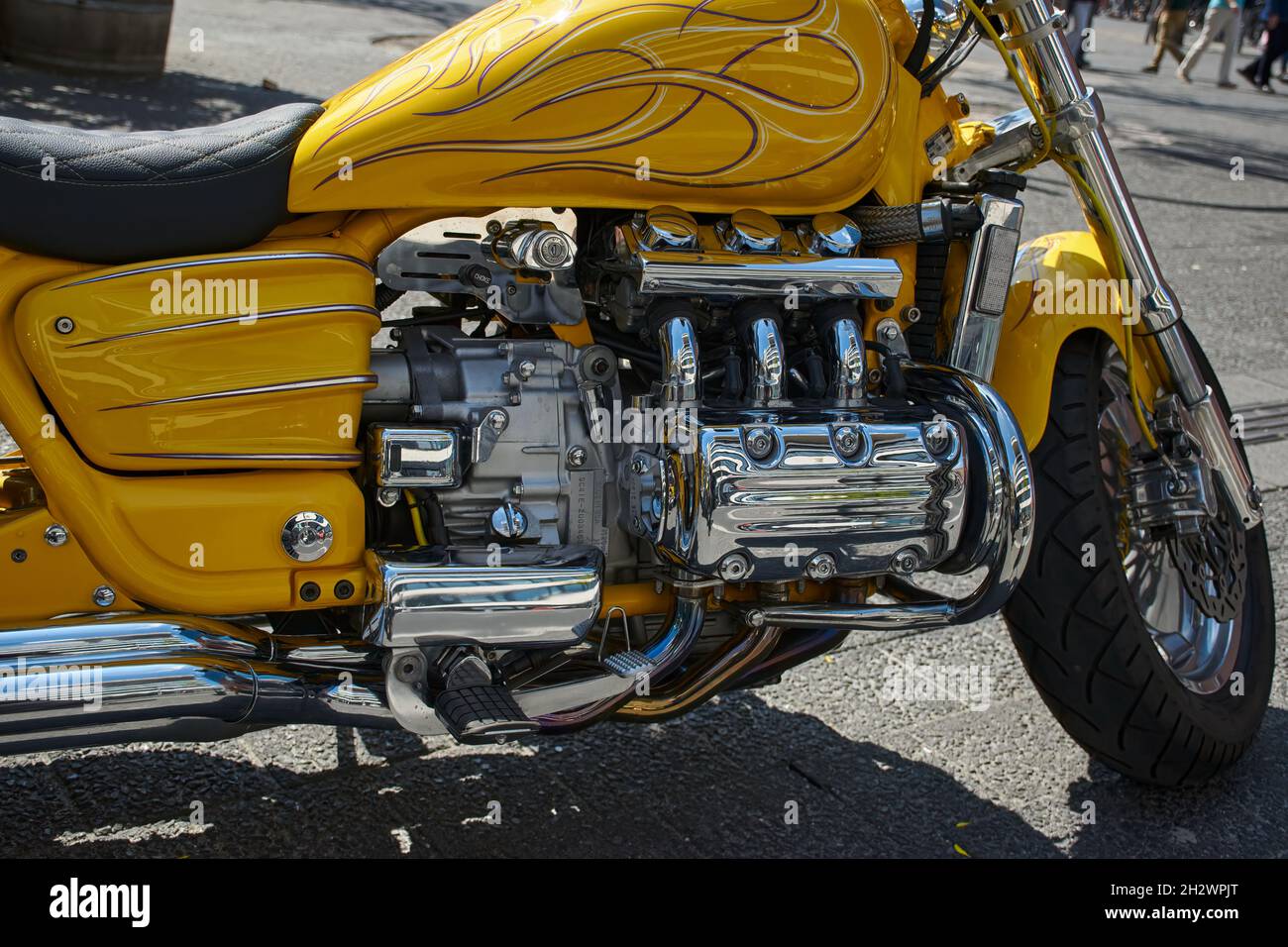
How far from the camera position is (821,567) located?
2.47 m

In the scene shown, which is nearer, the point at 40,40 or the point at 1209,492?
the point at 1209,492

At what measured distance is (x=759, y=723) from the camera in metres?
3.21

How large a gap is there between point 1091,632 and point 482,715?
1.34 metres

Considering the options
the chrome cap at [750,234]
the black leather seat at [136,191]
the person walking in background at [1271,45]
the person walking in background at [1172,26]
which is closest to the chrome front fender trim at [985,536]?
the chrome cap at [750,234]

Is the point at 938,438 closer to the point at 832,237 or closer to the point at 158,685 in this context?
the point at 832,237

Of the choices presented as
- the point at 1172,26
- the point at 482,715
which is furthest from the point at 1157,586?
the point at 1172,26

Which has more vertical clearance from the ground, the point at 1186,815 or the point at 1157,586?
the point at 1157,586

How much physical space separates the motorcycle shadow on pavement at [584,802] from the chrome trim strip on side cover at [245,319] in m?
0.97

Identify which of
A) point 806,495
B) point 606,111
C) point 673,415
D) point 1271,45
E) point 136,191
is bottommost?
point 806,495
